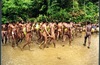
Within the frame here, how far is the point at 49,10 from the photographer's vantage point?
6.69 meters

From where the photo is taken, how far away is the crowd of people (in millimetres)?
6141

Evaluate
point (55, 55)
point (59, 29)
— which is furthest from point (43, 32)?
point (55, 55)

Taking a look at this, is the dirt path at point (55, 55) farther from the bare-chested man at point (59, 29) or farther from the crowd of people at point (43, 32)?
the bare-chested man at point (59, 29)

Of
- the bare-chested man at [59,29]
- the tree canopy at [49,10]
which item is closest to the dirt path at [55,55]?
the bare-chested man at [59,29]

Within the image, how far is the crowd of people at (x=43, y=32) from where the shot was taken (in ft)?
20.1

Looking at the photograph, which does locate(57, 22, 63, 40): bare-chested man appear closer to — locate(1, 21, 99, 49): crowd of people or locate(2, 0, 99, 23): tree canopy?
locate(1, 21, 99, 49): crowd of people

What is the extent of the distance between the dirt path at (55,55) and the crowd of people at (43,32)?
140mm

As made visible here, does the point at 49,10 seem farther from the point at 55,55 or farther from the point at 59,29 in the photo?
the point at 55,55

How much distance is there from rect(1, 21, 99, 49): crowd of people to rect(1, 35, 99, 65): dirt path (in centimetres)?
14

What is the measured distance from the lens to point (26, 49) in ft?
19.6

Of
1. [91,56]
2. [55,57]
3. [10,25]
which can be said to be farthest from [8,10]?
[91,56]

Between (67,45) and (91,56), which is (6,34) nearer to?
(67,45)

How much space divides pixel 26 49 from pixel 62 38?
102 cm

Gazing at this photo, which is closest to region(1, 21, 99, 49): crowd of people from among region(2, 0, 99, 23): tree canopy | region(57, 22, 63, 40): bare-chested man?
region(57, 22, 63, 40): bare-chested man
